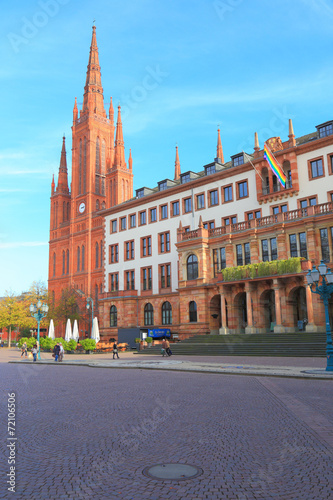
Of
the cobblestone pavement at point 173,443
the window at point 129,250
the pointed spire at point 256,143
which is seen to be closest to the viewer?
the cobblestone pavement at point 173,443

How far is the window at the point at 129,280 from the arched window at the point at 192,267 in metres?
12.9

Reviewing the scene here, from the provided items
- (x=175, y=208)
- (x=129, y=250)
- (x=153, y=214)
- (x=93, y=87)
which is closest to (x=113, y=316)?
(x=129, y=250)

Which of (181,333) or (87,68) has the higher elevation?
(87,68)

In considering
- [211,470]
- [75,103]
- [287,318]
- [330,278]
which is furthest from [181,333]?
[75,103]

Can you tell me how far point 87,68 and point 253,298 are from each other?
72400 millimetres

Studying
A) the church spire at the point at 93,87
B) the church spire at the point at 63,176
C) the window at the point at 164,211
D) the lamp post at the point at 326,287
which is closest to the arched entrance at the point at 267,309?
the window at the point at 164,211

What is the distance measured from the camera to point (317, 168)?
3847 centimetres

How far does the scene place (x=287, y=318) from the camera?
117 feet

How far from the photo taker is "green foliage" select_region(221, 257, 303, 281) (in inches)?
1366

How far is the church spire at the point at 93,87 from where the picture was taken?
8519cm

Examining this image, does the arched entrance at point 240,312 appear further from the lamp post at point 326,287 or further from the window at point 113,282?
the window at point 113,282

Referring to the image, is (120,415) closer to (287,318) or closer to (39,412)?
(39,412)

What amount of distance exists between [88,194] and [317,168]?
51.0 metres

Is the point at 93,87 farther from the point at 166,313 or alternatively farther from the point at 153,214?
the point at 166,313
